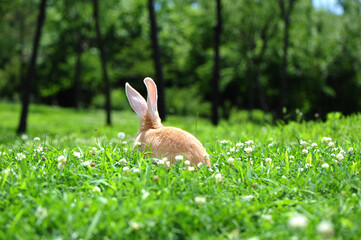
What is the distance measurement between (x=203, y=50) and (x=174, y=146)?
25.4 meters

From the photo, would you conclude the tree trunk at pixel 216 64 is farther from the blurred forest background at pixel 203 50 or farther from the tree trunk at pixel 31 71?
the tree trunk at pixel 31 71

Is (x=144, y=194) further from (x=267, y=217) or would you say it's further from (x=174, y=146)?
(x=174, y=146)

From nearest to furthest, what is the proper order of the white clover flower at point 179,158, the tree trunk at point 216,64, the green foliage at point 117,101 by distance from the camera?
the white clover flower at point 179,158
the tree trunk at point 216,64
the green foliage at point 117,101

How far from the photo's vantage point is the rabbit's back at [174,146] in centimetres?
354

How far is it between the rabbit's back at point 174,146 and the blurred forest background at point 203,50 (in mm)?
11941

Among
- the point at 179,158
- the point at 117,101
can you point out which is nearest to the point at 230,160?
the point at 179,158

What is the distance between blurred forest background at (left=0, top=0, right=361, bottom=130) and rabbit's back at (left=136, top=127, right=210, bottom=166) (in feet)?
39.2

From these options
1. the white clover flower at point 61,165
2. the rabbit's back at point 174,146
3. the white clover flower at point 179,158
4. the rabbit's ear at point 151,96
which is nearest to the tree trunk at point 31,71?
the rabbit's ear at point 151,96

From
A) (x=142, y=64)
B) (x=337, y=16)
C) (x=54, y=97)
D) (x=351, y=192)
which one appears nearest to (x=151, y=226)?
(x=351, y=192)

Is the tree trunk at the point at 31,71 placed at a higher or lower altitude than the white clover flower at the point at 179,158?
higher

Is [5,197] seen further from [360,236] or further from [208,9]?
[208,9]

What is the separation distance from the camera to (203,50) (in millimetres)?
28266

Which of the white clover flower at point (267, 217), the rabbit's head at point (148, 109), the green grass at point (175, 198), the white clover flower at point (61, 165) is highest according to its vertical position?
the rabbit's head at point (148, 109)

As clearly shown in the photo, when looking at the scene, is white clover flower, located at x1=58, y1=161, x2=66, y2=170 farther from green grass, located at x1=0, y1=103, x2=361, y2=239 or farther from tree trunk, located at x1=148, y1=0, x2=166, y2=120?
tree trunk, located at x1=148, y1=0, x2=166, y2=120
